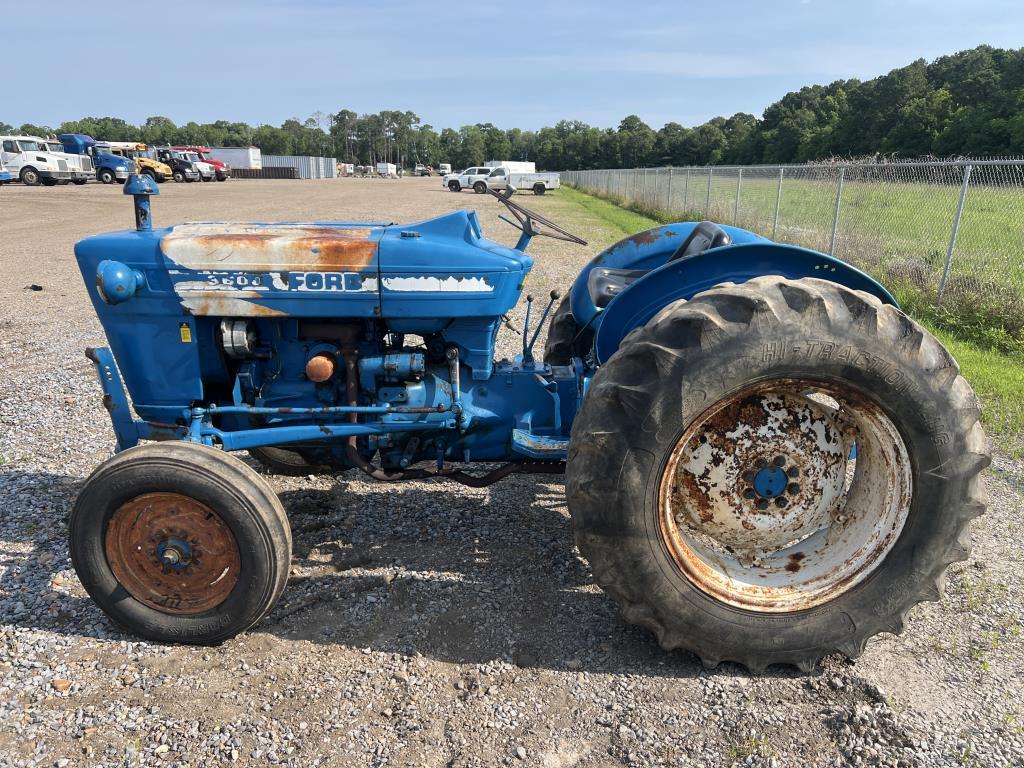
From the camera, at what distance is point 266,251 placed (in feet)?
9.53

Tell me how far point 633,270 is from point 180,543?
2.66 m

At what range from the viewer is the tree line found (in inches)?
1576

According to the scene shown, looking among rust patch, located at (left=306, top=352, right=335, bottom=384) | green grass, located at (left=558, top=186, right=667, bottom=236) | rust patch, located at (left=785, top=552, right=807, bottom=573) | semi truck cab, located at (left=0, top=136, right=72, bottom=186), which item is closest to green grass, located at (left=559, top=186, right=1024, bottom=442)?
rust patch, located at (left=785, top=552, right=807, bottom=573)

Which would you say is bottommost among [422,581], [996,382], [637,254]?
[422,581]

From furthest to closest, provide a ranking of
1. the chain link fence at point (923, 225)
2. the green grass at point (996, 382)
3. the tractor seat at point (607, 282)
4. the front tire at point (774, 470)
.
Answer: the chain link fence at point (923, 225), the green grass at point (996, 382), the tractor seat at point (607, 282), the front tire at point (774, 470)

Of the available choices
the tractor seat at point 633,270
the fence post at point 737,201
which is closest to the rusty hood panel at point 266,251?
the tractor seat at point 633,270

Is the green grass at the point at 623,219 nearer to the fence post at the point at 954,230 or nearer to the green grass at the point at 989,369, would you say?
the fence post at the point at 954,230

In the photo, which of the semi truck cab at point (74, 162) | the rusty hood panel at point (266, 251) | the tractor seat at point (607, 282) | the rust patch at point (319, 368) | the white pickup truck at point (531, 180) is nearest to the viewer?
the rusty hood panel at point (266, 251)

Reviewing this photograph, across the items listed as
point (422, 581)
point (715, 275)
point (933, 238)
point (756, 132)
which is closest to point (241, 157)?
point (756, 132)

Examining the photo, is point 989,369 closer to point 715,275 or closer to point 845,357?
point 715,275

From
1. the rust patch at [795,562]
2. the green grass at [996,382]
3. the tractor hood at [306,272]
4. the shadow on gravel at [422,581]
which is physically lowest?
the shadow on gravel at [422,581]

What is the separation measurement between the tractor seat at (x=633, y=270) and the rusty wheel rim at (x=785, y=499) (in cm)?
87

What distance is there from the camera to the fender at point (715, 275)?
9.59 feet

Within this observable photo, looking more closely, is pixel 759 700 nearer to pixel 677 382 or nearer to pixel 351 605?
pixel 677 382
